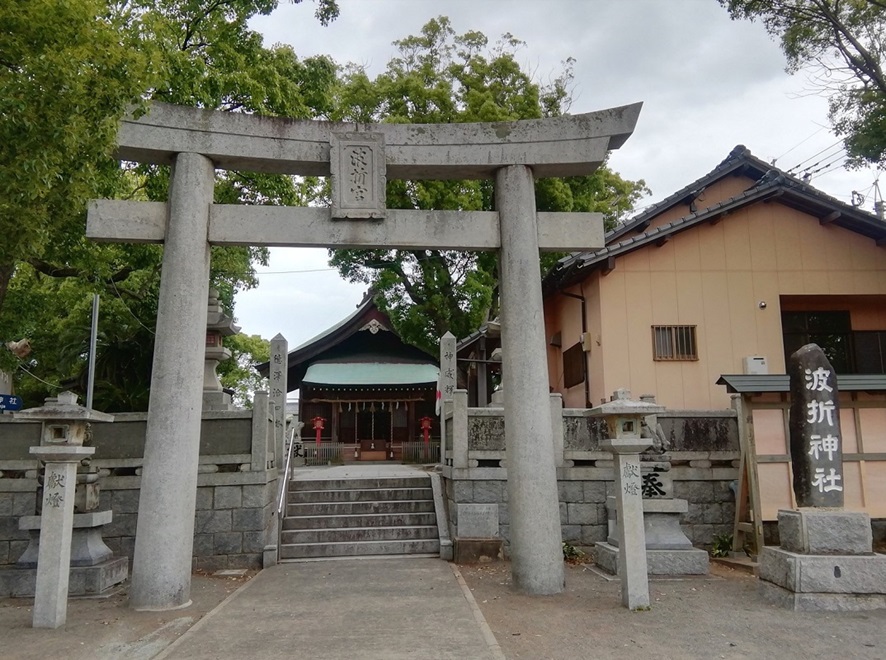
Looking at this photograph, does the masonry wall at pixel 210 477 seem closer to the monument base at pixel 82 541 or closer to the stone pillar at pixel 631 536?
the monument base at pixel 82 541

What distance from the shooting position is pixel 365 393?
23.4 meters

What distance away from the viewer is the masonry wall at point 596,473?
10.8 m

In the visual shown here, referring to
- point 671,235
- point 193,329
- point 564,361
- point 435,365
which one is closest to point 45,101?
point 193,329

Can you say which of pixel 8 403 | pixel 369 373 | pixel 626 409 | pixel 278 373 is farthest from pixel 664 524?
pixel 8 403

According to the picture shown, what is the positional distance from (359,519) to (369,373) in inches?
475

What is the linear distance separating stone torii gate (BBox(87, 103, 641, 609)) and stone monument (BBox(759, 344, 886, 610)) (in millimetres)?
2546

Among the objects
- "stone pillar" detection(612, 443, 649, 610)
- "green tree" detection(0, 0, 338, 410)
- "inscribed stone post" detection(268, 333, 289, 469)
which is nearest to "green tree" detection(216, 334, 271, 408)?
"green tree" detection(0, 0, 338, 410)

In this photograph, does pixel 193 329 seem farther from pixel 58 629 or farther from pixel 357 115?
pixel 357 115

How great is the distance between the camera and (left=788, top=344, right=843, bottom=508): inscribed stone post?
→ 7.38 meters

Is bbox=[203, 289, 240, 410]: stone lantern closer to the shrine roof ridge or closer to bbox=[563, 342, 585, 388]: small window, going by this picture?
the shrine roof ridge

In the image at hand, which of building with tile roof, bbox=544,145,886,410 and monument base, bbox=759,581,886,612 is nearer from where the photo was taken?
monument base, bbox=759,581,886,612

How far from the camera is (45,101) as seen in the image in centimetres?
564

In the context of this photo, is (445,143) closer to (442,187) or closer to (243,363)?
(442,187)

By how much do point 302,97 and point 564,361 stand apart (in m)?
9.03
